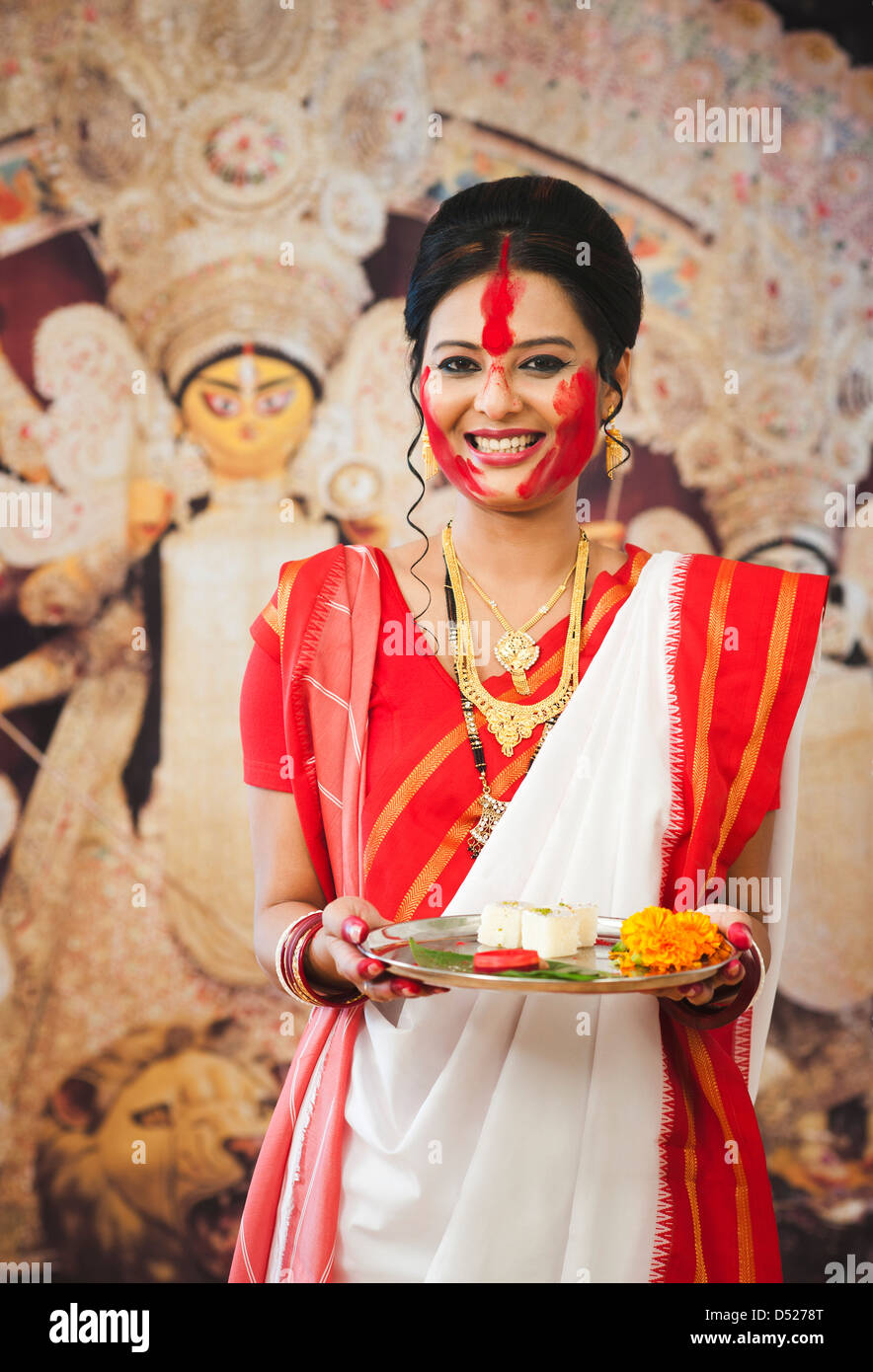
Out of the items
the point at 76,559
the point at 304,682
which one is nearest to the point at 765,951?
the point at 304,682

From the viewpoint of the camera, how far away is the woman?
1697 mm

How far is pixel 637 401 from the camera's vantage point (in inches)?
156

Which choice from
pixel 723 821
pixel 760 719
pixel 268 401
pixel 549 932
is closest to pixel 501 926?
pixel 549 932

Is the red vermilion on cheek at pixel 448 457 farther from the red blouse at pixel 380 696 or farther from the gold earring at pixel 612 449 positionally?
the gold earring at pixel 612 449

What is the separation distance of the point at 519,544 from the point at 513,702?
10.4 inches

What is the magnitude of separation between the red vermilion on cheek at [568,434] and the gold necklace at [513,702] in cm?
18

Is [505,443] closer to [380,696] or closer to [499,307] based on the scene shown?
[499,307]

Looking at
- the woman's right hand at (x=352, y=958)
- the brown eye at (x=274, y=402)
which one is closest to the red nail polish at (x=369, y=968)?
the woman's right hand at (x=352, y=958)

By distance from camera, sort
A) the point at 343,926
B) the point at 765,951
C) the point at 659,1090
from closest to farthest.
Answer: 1. the point at 343,926
2. the point at 659,1090
3. the point at 765,951

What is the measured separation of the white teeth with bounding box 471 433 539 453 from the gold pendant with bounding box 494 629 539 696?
0.29 m

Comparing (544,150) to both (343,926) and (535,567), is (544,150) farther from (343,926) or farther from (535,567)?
(343,926)

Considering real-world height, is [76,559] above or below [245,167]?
below

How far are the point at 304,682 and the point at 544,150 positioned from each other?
2617 millimetres

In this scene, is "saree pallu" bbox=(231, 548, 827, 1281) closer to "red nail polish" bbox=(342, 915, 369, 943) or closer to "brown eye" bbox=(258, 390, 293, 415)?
"red nail polish" bbox=(342, 915, 369, 943)
